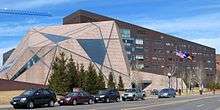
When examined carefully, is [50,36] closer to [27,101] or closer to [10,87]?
[10,87]

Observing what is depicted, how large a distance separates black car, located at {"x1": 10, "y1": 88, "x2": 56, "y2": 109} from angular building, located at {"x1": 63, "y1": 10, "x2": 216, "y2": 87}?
371ft

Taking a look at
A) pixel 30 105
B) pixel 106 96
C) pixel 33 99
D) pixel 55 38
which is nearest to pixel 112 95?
pixel 106 96

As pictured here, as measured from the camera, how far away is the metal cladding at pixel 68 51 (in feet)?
378

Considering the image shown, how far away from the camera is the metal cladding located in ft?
378

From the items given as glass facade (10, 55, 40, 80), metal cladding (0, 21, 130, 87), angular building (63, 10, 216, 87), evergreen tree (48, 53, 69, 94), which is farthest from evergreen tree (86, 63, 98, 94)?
angular building (63, 10, 216, 87)

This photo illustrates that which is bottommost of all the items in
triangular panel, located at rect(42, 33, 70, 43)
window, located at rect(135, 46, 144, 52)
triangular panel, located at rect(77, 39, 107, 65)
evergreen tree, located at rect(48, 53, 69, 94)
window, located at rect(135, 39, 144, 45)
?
evergreen tree, located at rect(48, 53, 69, 94)

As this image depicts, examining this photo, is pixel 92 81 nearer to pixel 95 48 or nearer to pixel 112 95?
pixel 112 95

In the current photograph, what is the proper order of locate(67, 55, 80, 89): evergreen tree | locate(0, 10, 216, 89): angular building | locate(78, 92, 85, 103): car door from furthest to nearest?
1. locate(0, 10, 216, 89): angular building
2. locate(67, 55, 80, 89): evergreen tree
3. locate(78, 92, 85, 103): car door

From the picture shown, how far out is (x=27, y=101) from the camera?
138 feet

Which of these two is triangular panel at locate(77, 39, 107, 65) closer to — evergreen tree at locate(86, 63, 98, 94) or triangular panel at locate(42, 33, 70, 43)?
triangular panel at locate(42, 33, 70, 43)

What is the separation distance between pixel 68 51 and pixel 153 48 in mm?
63574

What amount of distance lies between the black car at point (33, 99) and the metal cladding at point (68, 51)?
65872 mm

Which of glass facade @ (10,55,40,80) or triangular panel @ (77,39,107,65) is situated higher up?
triangular panel @ (77,39,107,65)

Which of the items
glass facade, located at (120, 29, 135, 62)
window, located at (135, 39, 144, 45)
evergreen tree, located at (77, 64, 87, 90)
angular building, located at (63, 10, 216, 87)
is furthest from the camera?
window, located at (135, 39, 144, 45)
